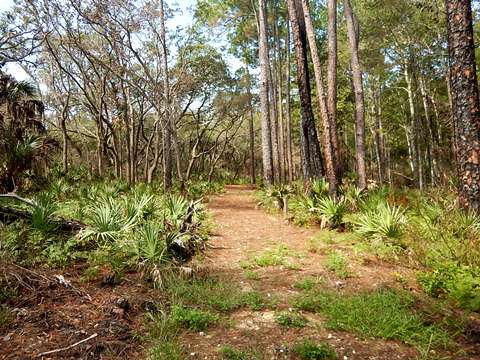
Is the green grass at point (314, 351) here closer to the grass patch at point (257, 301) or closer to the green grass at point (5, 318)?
the grass patch at point (257, 301)

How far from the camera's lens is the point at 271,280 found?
18.9ft

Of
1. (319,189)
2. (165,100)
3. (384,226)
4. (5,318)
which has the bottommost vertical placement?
(5,318)

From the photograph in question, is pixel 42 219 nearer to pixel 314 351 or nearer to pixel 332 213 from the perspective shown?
pixel 314 351

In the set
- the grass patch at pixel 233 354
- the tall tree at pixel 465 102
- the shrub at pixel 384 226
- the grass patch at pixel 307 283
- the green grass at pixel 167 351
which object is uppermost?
the tall tree at pixel 465 102

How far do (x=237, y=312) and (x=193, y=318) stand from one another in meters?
0.66

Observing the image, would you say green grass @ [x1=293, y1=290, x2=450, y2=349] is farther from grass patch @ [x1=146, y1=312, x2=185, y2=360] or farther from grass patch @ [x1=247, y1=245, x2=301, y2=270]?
grass patch @ [x1=146, y1=312, x2=185, y2=360]

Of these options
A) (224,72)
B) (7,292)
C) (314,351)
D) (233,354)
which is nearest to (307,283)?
(314,351)

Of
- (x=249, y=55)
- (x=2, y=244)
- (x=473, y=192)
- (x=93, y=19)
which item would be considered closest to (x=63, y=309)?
(x=2, y=244)

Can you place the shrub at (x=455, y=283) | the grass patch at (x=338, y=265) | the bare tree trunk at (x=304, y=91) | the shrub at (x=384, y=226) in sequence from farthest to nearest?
the bare tree trunk at (x=304, y=91), the shrub at (x=384, y=226), the grass patch at (x=338, y=265), the shrub at (x=455, y=283)

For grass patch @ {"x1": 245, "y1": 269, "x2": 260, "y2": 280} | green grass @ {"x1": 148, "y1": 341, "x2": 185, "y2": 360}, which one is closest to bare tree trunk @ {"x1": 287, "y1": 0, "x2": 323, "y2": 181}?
grass patch @ {"x1": 245, "y1": 269, "x2": 260, "y2": 280}

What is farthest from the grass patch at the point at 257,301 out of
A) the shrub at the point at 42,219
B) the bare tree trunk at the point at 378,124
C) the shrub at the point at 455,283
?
the bare tree trunk at the point at 378,124

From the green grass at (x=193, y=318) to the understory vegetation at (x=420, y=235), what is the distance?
99.2 inches

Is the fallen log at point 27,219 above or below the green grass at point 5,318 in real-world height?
above

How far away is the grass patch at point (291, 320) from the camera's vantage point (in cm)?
418
